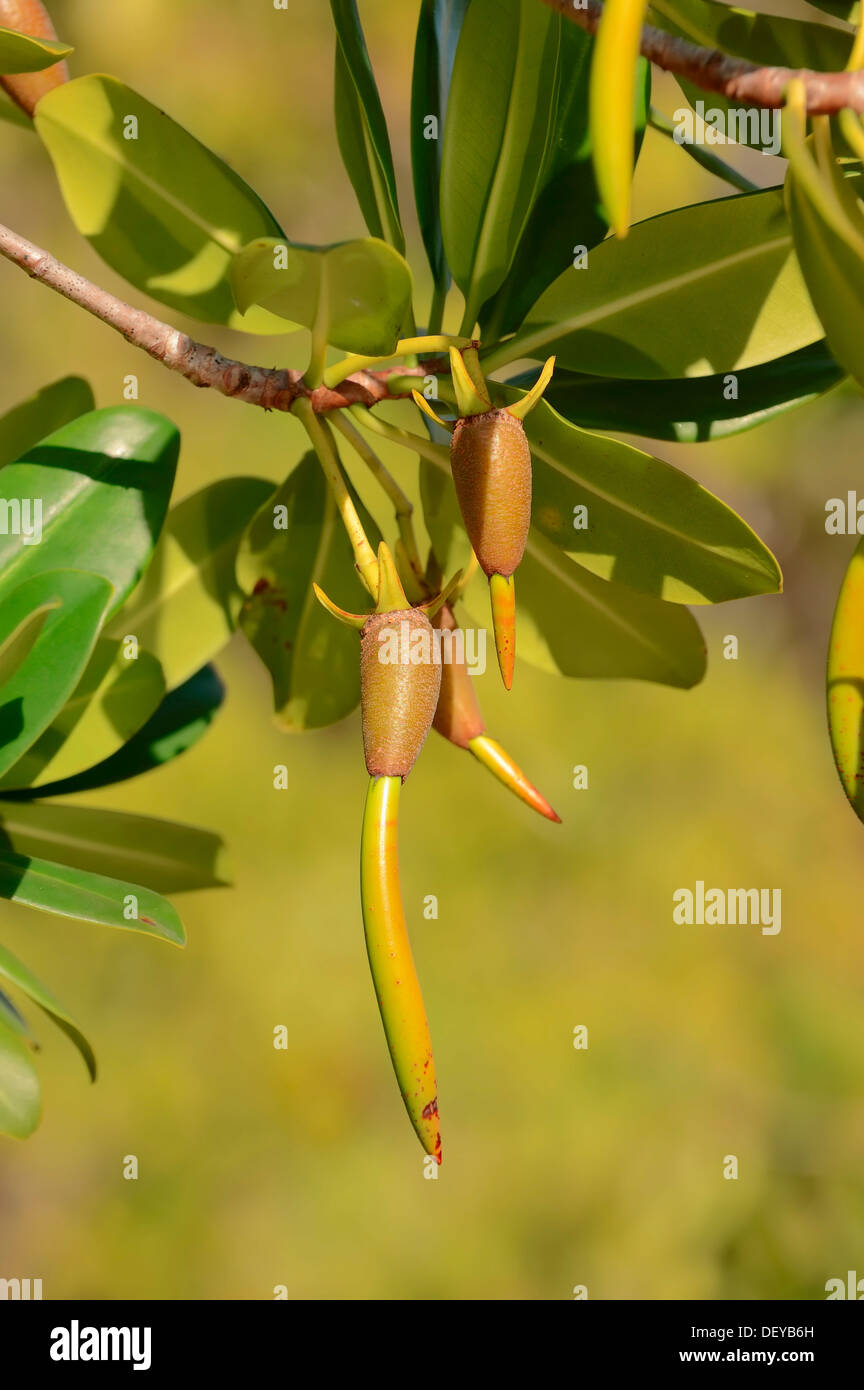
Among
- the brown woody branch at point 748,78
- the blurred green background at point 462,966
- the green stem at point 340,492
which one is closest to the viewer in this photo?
the brown woody branch at point 748,78

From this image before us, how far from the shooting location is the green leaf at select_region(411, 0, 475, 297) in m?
0.62

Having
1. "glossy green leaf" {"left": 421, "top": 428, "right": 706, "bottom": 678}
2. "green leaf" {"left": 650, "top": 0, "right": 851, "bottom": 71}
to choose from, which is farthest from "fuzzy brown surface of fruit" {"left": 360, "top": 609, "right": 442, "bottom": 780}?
"green leaf" {"left": 650, "top": 0, "right": 851, "bottom": 71}

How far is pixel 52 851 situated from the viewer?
0.74 m

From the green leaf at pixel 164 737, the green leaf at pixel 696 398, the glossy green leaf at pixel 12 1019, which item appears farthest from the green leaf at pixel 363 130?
the glossy green leaf at pixel 12 1019

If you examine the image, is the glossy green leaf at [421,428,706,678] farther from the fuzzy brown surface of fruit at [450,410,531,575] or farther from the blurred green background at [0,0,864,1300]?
the blurred green background at [0,0,864,1300]

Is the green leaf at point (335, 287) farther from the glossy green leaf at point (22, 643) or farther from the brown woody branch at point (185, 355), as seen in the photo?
the glossy green leaf at point (22, 643)

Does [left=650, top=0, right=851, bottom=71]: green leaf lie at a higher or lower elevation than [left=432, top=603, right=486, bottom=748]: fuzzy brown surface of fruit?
higher

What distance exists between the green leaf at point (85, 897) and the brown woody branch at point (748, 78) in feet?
1.41

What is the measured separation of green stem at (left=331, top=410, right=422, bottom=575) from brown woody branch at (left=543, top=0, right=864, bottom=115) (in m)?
0.22

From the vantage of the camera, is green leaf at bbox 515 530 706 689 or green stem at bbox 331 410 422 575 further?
green leaf at bbox 515 530 706 689

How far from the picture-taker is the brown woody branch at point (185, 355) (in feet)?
1.80

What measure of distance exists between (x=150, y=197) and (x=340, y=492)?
18 cm

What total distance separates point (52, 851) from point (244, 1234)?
139cm

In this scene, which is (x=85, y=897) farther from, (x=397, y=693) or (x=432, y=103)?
(x=432, y=103)
